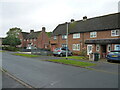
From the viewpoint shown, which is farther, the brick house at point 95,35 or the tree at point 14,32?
the tree at point 14,32

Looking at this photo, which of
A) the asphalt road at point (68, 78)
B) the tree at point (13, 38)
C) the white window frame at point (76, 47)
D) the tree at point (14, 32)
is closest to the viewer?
the asphalt road at point (68, 78)

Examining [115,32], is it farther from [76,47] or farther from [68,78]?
[68,78]

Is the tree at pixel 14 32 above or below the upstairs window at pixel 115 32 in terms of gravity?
above

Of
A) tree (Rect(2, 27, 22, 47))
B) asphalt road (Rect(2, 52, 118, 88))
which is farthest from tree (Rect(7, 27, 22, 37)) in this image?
asphalt road (Rect(2, 52, 118, 88))

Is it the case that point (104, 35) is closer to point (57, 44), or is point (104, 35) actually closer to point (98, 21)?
point (98, 21)

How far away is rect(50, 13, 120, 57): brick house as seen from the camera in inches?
792

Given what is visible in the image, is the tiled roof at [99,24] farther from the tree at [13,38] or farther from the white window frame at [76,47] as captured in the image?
the tree at [13,38]

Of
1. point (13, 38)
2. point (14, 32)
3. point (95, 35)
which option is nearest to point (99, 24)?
point (95, 35)

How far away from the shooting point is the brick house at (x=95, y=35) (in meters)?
20.1

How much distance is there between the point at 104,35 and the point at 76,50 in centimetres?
738

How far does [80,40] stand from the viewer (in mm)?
26094

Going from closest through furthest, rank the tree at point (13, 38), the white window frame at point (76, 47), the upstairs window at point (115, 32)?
the upstairs window at point (115, 32)
the white window frame at point (76, 47)
the tree at point (13, 38)

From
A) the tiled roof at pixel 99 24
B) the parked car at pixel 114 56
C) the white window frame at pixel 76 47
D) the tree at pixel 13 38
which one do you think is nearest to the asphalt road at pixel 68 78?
the parked car at pixel 114 56

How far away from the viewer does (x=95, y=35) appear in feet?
76.6
